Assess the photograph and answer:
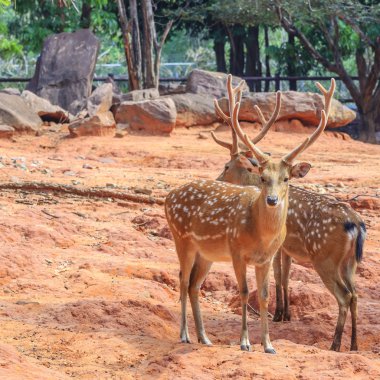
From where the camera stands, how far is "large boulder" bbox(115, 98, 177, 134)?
22094mm

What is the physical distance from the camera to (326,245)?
8633 millimetres

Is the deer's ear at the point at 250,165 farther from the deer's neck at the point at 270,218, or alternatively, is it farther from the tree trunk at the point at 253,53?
the tree trunk at the point at 253,53

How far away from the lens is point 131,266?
10.0m

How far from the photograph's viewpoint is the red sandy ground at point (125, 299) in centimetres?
659

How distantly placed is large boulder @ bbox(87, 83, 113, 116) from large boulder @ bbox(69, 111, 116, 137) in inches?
16.0

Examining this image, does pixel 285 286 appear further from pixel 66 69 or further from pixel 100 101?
pixel 66 69

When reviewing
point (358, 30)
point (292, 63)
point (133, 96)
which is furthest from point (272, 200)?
point (292, 63)

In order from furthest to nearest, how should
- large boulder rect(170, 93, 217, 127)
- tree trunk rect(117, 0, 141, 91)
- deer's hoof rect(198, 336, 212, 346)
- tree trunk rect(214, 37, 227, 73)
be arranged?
tree trunk rect(214, 37, 227, 73) < tree trunk rect(117, 0, 141, 91) < large boulder rect(170, 93, 217, 127) < deer's hoof rect(198, 336, 212, 346)

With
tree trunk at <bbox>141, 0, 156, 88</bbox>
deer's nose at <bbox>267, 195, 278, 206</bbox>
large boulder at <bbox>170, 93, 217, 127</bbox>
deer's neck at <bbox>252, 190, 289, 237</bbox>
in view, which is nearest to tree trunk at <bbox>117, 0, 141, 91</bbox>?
tree trunk at <bbox>141, 0, 156, 88</bbox>

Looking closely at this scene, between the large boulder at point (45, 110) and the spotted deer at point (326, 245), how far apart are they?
14.5 m

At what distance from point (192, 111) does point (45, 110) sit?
360cm

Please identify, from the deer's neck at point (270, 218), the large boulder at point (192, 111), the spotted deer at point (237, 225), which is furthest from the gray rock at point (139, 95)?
the deer's neck at point (270, 218)

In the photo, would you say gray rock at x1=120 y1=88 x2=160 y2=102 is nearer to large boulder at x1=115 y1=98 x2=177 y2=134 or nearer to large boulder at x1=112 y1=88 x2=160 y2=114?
large boulder at x1=112 y1=88 x2=160 y2=114

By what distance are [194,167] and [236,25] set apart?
1285 cm
